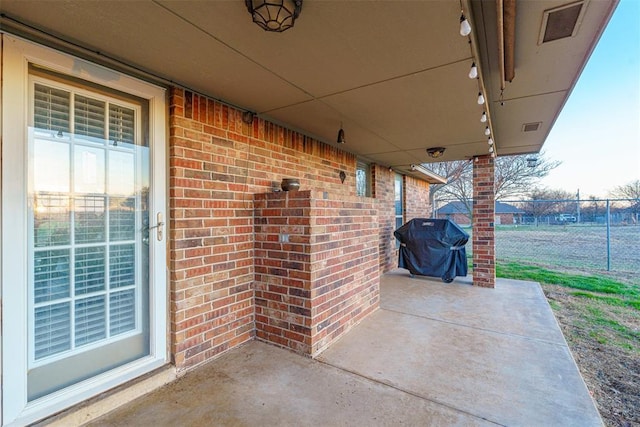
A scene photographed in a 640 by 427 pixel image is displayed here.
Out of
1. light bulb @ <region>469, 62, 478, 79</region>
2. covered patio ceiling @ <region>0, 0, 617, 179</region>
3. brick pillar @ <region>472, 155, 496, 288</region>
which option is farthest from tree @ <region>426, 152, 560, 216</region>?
light bulb @ <region>469, 62, 478, 79</region>

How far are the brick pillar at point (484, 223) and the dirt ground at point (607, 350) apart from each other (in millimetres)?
986

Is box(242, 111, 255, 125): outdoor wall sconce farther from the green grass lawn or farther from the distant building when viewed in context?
the distant building

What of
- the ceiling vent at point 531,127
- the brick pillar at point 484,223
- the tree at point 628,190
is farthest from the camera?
the tree at point 628,190

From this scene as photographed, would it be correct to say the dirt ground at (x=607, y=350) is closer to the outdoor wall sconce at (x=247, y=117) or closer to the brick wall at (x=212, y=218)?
the brick wall at (x=212, y=218)

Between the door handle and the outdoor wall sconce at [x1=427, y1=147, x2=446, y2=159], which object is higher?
the outdoor wall sconce at [x1=427, y1=147, x2=446, y2=159]

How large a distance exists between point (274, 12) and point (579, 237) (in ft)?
32.8

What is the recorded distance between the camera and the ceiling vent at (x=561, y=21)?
1.56 m

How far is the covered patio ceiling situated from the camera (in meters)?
1.49

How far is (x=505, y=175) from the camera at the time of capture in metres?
11.3

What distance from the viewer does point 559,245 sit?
318 inches

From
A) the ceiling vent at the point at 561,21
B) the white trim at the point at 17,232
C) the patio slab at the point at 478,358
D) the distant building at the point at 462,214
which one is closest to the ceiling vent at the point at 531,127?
the ceiling vent at the point at 561,21

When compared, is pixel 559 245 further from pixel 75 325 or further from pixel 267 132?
pixel 75 325

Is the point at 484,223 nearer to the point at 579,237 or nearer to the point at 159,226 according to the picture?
the point at 579,237

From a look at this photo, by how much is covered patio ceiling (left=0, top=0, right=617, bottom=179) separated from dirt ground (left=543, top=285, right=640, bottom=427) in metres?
2.52
